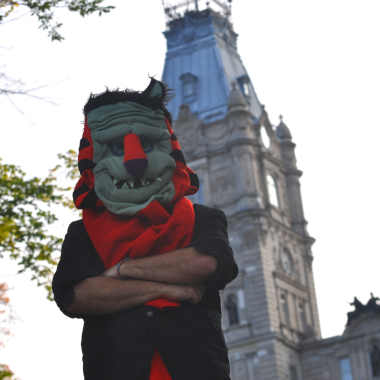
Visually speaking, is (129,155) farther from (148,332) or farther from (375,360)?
(375,360)

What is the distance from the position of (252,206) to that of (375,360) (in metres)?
11.9

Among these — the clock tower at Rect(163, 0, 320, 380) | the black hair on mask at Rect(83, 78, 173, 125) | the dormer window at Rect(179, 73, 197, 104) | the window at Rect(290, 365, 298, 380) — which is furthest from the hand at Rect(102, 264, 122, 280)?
the dormer window at Rect(179, 73, 197, 104)

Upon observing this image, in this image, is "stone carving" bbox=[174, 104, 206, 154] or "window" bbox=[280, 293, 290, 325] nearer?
"window" bbox=[280, 293, 290, 325]

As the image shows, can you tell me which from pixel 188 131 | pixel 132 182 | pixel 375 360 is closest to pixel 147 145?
pixel 132 182

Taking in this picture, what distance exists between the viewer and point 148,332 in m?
4.80

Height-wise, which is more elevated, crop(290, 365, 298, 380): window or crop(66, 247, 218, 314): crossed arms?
crop(290, 365, 298, 380): window

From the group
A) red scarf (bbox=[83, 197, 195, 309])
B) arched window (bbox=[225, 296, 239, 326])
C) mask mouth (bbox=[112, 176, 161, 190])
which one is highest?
arched window (bbox=[225, 296, 239, 326])

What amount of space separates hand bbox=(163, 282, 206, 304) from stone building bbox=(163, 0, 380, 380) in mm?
44320

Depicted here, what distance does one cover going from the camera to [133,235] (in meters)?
5.07

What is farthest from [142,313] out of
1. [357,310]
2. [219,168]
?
[219,168]

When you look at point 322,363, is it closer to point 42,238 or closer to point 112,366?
point 42,238

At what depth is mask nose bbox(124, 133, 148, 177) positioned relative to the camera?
5.20 meters

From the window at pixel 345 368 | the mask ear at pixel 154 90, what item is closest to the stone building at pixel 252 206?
the window at pixel 345 368

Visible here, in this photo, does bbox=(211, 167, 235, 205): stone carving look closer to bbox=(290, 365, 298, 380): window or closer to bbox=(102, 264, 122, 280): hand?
bbox=(290, 365, 298, 380): window
